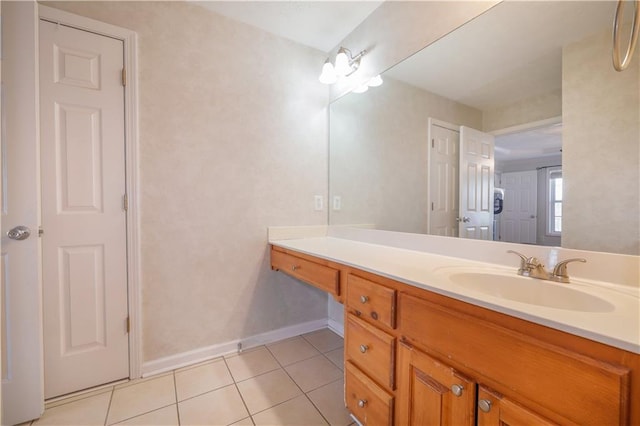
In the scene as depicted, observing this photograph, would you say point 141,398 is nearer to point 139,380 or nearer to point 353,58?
point 139,380

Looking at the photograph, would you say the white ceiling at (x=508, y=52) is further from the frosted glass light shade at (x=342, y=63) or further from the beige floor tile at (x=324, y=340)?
the beige floor tile at (x=324, y=340)

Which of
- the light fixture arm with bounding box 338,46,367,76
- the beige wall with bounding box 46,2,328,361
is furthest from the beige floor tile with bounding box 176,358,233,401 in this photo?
the light fixture arm with bounding box 338,46,367,76

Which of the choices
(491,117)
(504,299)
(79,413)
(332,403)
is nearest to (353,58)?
(491,117)

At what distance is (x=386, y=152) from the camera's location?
1813 mm

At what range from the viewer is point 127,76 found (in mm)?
1488

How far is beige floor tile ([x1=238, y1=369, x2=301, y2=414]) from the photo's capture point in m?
1.36

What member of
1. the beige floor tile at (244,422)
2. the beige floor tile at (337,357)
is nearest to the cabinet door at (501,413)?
the beige floor tile at (244,422)

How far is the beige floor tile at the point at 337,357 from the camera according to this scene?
171cm

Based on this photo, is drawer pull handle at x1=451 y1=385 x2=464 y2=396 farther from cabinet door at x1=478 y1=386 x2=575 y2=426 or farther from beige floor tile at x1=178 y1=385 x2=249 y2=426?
beige floor tile at x1=178 y1=385 x2=249 y2=426

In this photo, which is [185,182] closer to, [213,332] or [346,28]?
[213,332]

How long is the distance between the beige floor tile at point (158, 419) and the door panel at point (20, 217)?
18.0 inches

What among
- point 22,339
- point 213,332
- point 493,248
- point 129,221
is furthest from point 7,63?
point 493,248

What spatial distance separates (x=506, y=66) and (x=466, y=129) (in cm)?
29

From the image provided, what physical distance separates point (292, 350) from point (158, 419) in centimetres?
83
